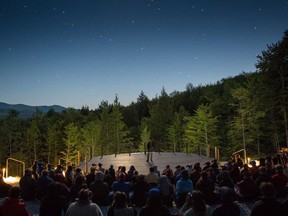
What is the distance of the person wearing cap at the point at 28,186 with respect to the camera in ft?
46.7

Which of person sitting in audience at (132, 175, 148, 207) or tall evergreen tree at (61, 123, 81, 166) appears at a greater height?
tall evergreen tree at (61, 123, 81, 166)

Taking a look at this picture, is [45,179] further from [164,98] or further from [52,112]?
[52,112]

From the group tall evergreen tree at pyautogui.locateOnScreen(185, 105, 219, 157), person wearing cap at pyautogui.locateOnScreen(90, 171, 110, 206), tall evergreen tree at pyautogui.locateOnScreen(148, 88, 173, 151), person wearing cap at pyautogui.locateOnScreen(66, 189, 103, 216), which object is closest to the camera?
person wearing cap at pyautogui.locateOnScreen(66, 189, 103, 216)

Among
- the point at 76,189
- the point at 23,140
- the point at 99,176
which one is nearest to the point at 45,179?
the point at 76,189

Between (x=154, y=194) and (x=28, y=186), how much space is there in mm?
9135

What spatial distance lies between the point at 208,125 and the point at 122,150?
2420 cm

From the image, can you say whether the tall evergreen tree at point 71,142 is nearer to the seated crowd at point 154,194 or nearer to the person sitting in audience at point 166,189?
the seated crowd at point 154,194

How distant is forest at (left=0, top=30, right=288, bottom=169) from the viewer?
41.5m

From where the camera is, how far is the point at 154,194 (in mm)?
6871

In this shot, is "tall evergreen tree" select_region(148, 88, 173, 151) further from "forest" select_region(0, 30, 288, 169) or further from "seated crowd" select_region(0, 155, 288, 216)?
"seated crowd" select_region(0, 155, 288, 216)

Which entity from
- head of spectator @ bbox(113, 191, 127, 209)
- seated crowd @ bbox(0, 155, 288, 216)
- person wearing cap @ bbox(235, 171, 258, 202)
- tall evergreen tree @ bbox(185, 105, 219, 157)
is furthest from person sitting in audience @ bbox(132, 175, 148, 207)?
tall evergreen tree @ bbox(185, 105, 219, 157)

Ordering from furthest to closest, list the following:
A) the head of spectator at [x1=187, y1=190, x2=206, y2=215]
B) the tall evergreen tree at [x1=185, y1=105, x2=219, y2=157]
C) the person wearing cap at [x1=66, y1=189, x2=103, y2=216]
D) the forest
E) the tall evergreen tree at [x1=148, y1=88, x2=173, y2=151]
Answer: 1. the tall evergreen tree at [x1=148, y1=88, x2=173, y2=151]
2. the tall evergreen tree at [x1=185, y1=105, x2=219, y2=157]
3. the forest
4. the person wearing cap at [x1=66, y1=189, x2=103, y2=216]
5. the head of spectator at [x1=187, y1=190, x2=206, y2=215]

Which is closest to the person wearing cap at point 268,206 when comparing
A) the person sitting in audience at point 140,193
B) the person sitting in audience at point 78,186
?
the person sitting in audience at point 140,193

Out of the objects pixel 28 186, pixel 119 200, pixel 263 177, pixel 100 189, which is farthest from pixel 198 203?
pixel 28 186
